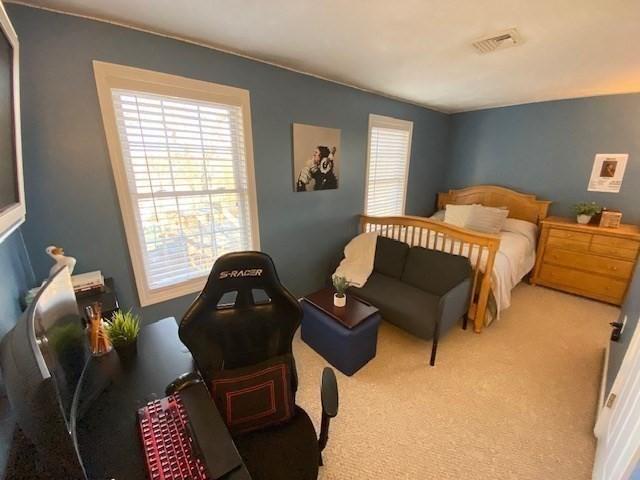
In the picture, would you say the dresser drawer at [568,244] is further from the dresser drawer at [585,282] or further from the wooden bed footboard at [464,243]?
the wooden bed footboard at [464,243]

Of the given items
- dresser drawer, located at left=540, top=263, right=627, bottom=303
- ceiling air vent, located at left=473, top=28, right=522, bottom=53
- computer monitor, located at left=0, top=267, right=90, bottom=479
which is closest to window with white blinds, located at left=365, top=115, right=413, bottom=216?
ceiling air vent, located at left=473, top=28, right=522, bottom=53

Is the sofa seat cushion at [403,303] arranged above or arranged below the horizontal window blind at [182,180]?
below

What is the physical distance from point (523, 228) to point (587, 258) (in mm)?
695

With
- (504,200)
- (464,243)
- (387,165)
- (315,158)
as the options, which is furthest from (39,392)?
(504,200)

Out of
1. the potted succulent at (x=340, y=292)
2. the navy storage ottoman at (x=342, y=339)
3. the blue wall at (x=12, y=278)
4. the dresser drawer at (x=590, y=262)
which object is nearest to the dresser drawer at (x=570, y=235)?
the dresser drawer at (x=590, y=262)

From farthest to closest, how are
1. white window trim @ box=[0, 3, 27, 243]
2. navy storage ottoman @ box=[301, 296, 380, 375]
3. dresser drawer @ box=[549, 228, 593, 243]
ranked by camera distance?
1. dresser drawer @ box=[549, 228, 593, 243]
2. navy storage ottoman @ box=[301, 296, 380, 375]
3. white window trim @ box=[0, 3, 27, 243]

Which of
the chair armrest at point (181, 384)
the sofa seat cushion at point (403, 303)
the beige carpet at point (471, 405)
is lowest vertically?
the beige carpet at point (471, 405)

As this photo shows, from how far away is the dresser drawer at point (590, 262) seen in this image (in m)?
2.80

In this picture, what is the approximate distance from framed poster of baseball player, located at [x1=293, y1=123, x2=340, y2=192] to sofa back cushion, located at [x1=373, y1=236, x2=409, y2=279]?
873mm

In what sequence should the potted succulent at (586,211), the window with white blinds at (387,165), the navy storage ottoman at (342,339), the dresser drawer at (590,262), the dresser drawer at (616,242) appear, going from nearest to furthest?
the navy storage ottoman at (342,339), the dresser drawer at (616,242), the dresser drawer at (590,262), the potted succulent at (586,211), the window with white blinds at (387,165)

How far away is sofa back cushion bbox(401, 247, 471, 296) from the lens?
93.2 inches

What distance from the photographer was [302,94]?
8.01 ft

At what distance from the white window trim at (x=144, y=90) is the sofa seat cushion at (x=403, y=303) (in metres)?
1.45

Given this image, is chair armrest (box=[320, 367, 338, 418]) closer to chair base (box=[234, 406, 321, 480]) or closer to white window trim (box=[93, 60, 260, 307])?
chair base (box=[234, 406, 321, 480])
